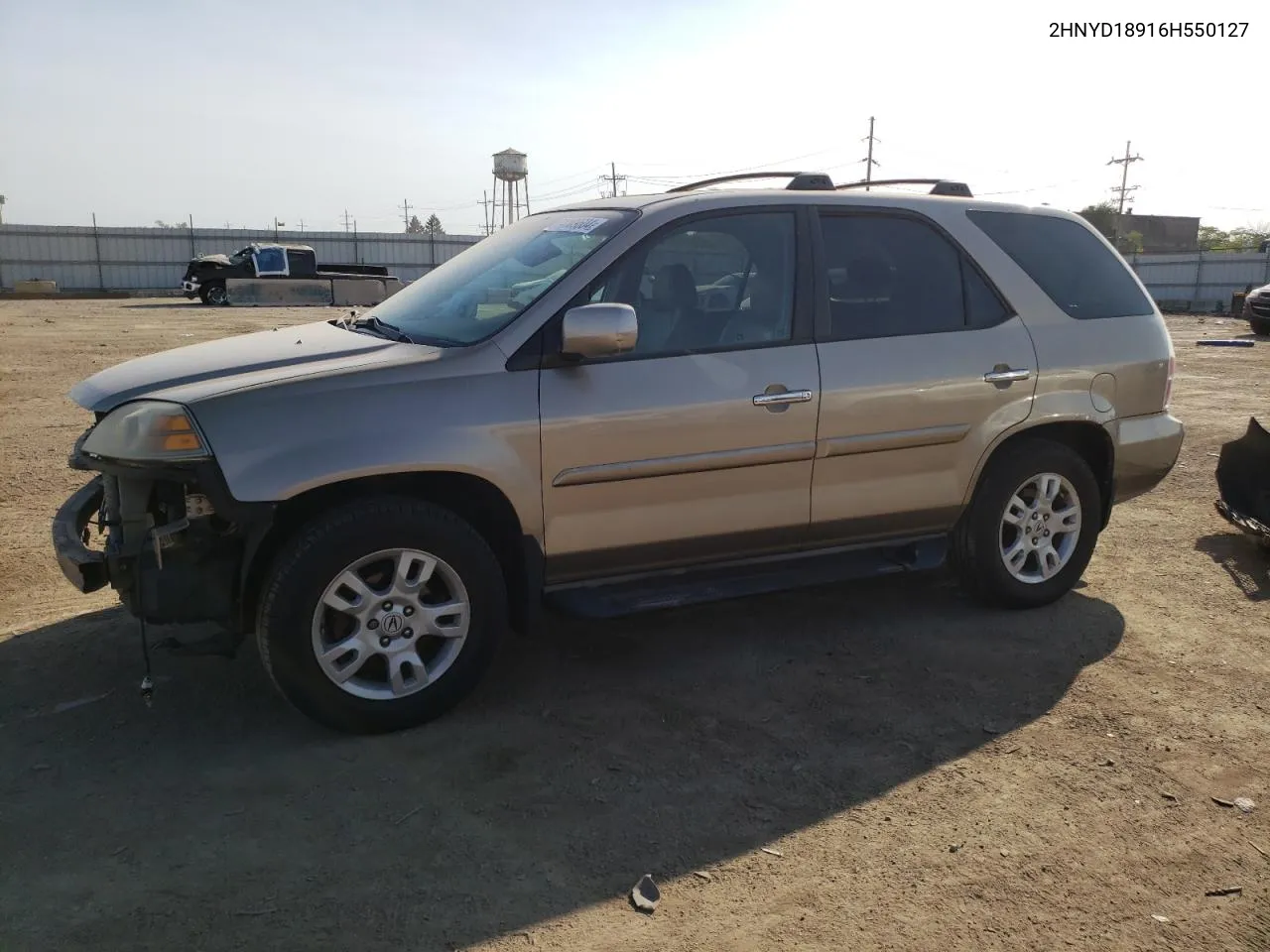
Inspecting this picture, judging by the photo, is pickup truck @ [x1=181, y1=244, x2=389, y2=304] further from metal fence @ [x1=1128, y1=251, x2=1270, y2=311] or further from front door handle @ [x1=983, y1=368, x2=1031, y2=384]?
metal fence @ [x1=1128, y1=251, x2=1270, y2=311]

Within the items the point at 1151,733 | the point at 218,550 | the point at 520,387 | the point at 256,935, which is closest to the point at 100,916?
the point at 256,935

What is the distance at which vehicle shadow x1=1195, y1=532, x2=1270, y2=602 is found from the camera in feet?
16.9

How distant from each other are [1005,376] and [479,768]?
2.82 metres

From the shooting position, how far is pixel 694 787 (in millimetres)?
3248

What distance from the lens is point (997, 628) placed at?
4594 millimetres

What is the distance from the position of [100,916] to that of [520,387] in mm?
2015

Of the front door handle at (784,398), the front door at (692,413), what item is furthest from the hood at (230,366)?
the front door handle at (784,398)

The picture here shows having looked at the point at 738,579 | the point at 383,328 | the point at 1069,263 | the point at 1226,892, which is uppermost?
the point at 1069,263

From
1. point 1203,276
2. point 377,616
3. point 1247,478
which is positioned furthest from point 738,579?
point 1203,276

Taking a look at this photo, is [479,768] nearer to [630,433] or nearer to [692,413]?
[630,433]

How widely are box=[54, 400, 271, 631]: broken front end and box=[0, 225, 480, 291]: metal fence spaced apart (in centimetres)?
3910

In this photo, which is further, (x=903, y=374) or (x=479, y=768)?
(x=903, y=374)

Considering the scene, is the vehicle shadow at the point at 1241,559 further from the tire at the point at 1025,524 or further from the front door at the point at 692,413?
the front door at the point at 692,413

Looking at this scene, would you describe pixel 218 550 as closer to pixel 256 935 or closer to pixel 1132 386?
pixel 256 935
